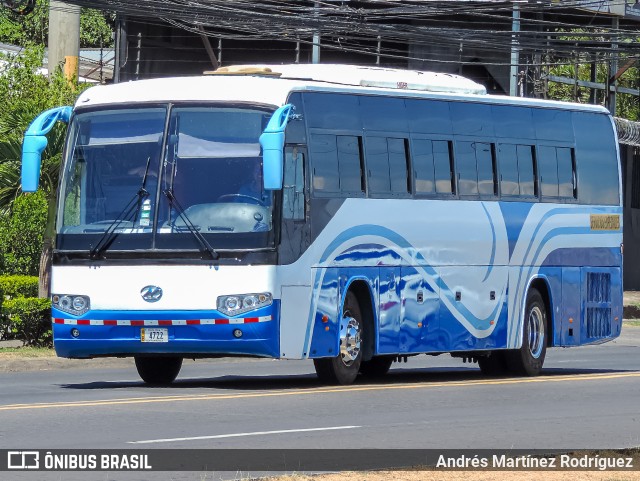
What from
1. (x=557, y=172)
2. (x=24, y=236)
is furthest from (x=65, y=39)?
(x=557, y=172)

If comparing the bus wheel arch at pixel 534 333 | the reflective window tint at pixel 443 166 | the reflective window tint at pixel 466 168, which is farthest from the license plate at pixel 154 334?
the bus wheel arch at pixel 534 333

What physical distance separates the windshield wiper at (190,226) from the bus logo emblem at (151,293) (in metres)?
0.67

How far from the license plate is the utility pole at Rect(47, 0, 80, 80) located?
13534mm

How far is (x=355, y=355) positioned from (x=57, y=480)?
828 centimetres

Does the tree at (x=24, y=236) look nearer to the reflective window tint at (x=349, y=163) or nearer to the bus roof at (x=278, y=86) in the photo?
the bus roof at (x=278, y=86)

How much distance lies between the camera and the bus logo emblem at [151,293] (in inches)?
625

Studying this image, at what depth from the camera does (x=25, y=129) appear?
25859 mm

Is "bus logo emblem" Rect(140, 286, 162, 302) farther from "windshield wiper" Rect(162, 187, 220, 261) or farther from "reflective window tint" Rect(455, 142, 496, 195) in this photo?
"reflective window tint" Rect(455, 142, 496, 195)

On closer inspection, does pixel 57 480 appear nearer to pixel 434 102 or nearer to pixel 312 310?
pixel 312 310

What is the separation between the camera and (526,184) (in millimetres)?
20297

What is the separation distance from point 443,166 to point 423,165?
411 mm

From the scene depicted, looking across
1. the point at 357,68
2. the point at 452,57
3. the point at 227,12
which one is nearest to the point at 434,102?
the point at 357,68

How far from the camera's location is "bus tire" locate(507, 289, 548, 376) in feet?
66.4

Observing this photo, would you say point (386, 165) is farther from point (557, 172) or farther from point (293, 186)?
point (557, 172)
